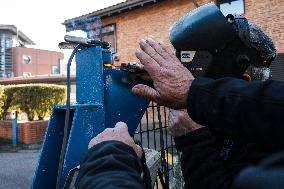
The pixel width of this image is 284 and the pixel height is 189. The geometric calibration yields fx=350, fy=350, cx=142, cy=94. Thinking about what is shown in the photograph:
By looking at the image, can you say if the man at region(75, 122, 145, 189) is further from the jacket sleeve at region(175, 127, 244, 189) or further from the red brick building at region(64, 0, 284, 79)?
the red brick building at region(64, 0, 284, 79)

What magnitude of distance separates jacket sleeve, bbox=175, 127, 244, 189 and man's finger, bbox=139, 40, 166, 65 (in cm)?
37

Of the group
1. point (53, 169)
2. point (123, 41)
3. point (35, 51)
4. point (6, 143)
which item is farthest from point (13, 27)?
point (53, 169)

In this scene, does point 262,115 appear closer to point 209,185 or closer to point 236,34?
point 209,185

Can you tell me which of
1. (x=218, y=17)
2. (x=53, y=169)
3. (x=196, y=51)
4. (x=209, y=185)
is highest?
(x=218, y=17)

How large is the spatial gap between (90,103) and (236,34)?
3.10 feet

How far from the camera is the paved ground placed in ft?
23.2

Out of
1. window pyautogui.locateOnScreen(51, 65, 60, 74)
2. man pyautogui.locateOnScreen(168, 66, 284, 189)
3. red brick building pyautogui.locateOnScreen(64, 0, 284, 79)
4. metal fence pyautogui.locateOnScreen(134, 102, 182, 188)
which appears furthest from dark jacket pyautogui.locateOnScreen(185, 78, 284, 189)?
window pyautogui.locateOnScreen(51, 65, 60, 74)

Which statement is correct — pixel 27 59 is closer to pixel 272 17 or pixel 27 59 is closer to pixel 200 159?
pixel 272 17

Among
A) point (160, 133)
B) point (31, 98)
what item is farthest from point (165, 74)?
point (31, 98)

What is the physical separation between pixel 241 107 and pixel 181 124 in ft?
1.64

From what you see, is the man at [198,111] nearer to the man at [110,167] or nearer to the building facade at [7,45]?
the man at [110,167]

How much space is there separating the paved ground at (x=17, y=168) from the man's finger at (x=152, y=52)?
20.3 feet

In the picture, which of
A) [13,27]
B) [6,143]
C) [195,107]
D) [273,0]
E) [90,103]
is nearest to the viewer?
[195,107]

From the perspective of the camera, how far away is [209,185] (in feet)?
4.42
